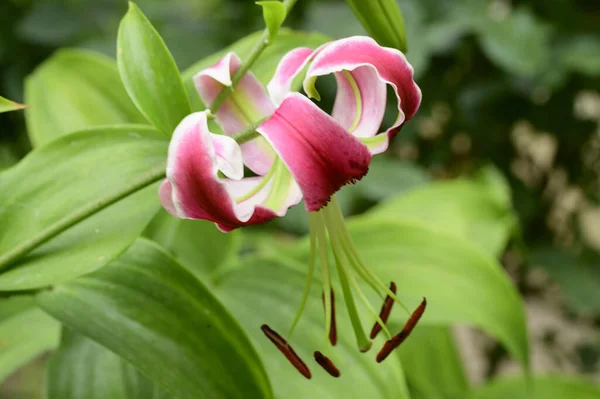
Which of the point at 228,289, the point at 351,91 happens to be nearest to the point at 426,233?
the point at 228,289

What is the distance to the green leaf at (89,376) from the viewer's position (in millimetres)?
479

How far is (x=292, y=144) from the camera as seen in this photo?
0.28 meters

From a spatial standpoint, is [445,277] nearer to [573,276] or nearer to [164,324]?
[164,324]

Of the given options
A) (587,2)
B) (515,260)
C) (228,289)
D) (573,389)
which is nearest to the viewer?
(228,289)

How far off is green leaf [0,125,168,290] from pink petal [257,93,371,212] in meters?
0.10

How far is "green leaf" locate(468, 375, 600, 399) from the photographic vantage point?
3.06ft

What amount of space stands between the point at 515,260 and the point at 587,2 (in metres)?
0.61

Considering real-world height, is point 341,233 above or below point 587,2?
above

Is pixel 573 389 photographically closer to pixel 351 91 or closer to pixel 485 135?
pixel 485 135

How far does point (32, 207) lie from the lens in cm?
40

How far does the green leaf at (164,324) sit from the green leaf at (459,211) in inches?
19.8

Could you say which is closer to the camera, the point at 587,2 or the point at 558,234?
the point at 587,2

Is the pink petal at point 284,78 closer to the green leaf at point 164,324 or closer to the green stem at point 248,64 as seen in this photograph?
the green stem at point 248,64

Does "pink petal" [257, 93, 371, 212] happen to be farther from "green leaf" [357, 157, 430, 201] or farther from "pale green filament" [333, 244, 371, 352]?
"green leaf" [357, 157, 430, 201]
